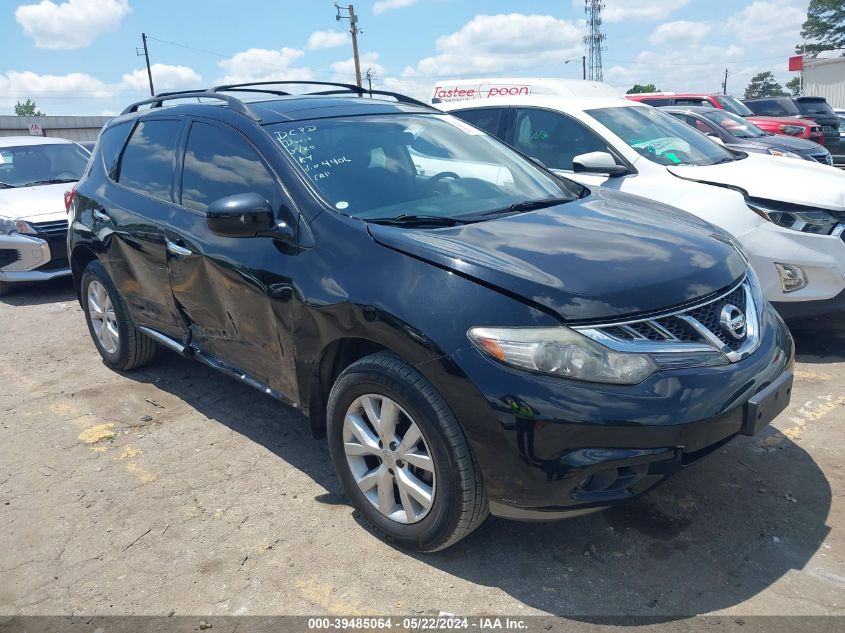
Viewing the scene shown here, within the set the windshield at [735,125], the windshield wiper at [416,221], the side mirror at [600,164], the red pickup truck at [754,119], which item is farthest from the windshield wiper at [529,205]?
the red pickup truck at [754,119]

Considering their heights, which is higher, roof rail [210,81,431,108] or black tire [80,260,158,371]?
roof rail [210,81,431,108]

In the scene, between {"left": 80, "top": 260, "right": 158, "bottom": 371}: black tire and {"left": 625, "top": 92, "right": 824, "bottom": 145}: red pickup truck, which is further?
{"left": 625, "top": 92, "right": 824, "bottom": 145}: red pickup truck

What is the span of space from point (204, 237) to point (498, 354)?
190 centimetres

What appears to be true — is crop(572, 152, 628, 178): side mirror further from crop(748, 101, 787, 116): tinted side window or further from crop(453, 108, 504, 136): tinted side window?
crop(748, 101, 787, 116): tinted side window

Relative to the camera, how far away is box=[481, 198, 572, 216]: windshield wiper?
3320mm

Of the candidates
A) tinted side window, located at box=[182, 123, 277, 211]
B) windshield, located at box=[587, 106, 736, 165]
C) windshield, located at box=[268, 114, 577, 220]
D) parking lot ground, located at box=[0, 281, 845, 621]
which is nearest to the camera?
parking lot ground, located at box=[0, 281, 845, 621]

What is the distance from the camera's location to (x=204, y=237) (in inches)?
143

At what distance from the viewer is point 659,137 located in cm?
595

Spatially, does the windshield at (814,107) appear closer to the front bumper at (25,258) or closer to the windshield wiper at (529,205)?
the windshield wiper at (529,205)

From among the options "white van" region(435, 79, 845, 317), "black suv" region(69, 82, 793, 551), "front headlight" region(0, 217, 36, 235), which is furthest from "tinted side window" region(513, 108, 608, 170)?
"front headlight" region(0, 217, 36, 235)

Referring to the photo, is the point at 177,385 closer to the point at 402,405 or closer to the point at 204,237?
the point at 204,237

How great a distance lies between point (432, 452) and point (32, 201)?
23.4 ft

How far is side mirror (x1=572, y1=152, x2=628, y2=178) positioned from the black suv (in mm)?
1212

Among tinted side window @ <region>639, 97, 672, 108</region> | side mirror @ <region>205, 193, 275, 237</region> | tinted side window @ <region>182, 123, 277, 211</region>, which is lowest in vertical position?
side mirror @ <region>205, 193, 275, 237</region>
